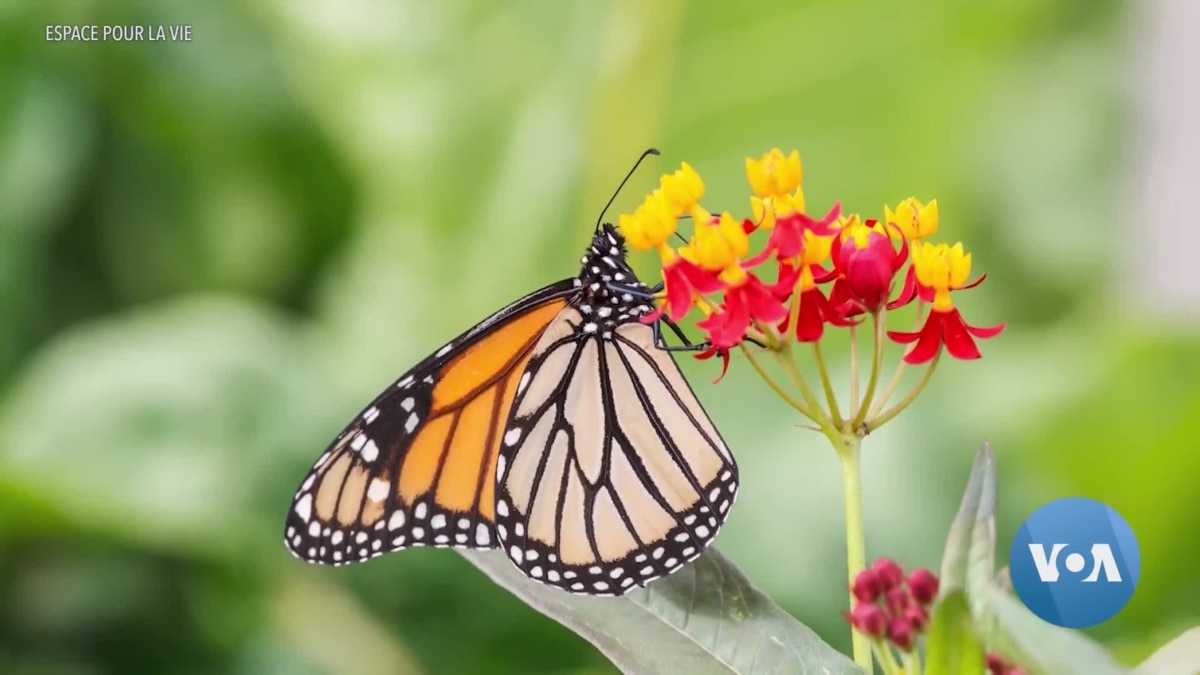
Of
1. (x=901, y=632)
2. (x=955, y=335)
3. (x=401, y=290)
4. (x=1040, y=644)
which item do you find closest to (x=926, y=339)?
(x=955, y=335)

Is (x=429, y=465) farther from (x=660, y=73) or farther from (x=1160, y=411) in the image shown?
(x=1160, y=411)

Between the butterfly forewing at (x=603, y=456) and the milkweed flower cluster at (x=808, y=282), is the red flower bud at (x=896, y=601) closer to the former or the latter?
the milkweed flower cluster at (x=808, y=282)

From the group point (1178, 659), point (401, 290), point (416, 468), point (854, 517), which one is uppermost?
point (401, 290)

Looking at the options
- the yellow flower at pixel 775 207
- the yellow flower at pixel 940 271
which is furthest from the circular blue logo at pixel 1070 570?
the yellow flower at pixel 775 207

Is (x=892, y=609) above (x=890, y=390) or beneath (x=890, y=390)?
beneath

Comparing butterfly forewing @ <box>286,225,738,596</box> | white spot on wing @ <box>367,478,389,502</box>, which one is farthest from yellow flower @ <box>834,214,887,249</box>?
white spot on wing @ <box>367,478,389,502</box>

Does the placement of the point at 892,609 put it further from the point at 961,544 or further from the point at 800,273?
the point at 800,273

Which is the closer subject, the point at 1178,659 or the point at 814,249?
the point at 1178,659

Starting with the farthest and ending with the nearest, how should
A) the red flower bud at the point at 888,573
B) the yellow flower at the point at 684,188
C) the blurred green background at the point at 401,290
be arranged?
the blurred green background at the point at 401,290 < the yellow flower at the point at 684,188 < the red flower bud at the point at 888,573
